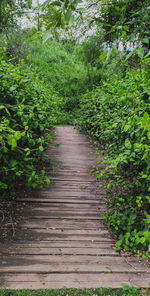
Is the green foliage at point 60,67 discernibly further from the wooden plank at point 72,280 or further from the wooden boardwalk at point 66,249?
the wooden plank at point 72,280

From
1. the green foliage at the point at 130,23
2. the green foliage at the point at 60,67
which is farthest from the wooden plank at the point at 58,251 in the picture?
the green foliage at the point at 60,67

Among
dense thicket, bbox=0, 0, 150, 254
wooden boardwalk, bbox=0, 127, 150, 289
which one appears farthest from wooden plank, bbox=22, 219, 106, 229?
dense thicket, bbox=0, 0, 150, 254

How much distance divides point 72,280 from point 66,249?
0.48 m

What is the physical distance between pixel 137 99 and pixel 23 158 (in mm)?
1639

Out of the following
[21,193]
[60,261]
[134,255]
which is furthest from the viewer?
[21,193]

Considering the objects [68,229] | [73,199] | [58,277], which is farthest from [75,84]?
[58,277]

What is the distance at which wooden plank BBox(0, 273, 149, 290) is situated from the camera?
84.3 inches

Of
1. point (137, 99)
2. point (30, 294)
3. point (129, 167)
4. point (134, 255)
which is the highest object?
point (137, 99)

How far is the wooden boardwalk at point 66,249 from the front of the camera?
2.25 metres

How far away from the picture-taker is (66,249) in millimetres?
2721

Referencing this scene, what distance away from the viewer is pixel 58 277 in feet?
7.45

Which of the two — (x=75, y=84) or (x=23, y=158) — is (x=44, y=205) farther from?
(x=75, y=84)

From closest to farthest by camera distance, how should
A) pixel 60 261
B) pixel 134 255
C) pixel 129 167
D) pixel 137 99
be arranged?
pixel 60 261, pixel 134 255, pixel 137 99, pixel 129 167

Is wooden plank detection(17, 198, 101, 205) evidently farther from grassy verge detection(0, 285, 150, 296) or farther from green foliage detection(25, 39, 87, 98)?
green foliage detection(25, 39, 87, 98)
